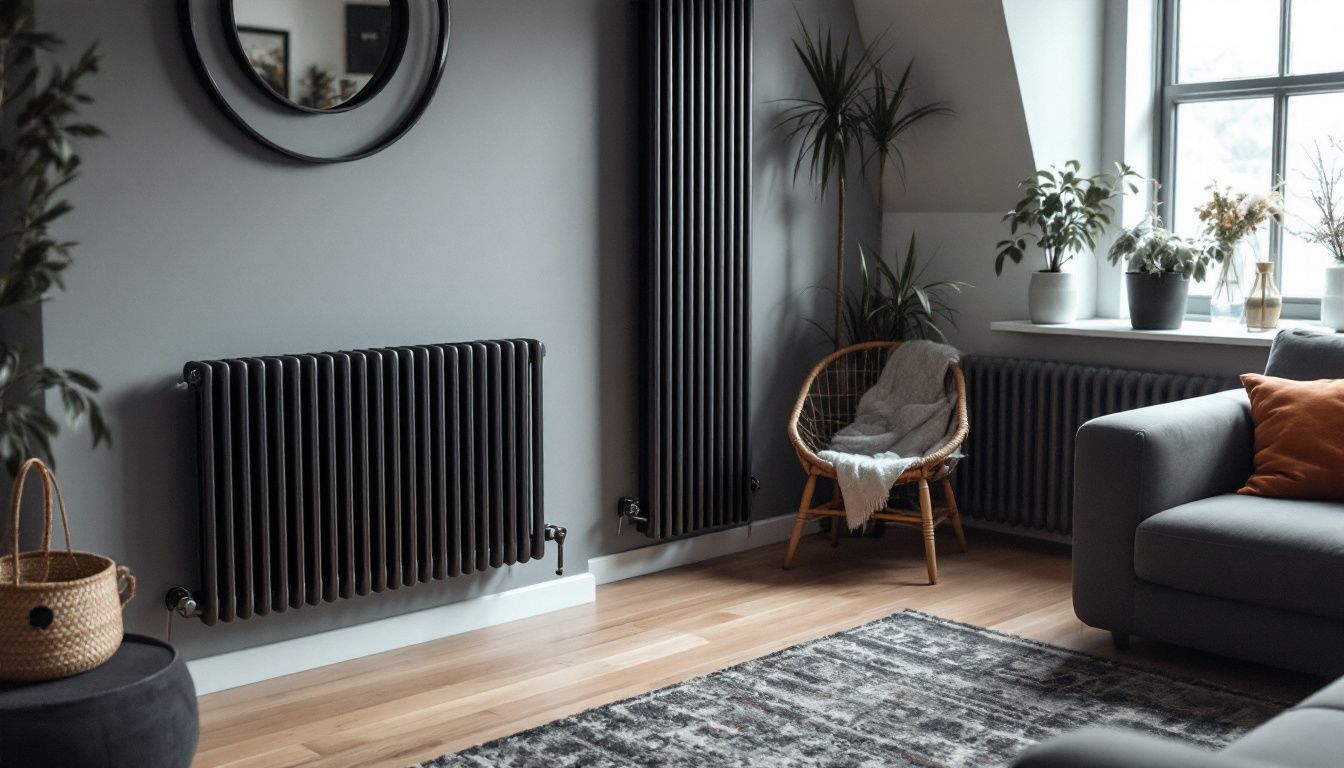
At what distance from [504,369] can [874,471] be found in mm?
1251

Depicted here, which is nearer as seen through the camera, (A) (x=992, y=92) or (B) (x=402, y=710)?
(B) (x=402, y=710)

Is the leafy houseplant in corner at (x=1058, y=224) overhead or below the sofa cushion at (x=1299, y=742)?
overhead

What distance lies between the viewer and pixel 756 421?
187 inches

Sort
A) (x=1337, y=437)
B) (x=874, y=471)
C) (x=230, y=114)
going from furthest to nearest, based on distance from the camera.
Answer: (x=874, y=471) → (x=1337, y=437) → (x=230, y=114)

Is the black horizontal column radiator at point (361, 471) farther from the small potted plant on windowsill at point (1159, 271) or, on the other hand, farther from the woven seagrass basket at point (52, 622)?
the small potted plant on windowsill at point (1159, 271)

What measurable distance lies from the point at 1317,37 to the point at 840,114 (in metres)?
1.60

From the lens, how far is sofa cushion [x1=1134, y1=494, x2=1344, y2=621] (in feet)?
10.2

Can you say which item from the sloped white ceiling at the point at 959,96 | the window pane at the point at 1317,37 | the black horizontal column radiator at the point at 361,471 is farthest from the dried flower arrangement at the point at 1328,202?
the black horizontal column radiator at the point at 361,471

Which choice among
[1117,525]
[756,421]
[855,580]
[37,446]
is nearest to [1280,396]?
[1117,525]

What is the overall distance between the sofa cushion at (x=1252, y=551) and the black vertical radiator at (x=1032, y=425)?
0.99 metres

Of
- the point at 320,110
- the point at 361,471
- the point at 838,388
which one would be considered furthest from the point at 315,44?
the point at 838,388

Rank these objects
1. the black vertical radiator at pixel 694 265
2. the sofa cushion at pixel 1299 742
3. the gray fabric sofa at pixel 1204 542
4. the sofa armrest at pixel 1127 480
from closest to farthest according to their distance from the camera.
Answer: the sofa cushion at pixel 1299 742 → the gray fabric sofa at pixel 1204 542 → the sofa armrest at pixel 1127 480 → the black vertical radiator at pixel 694 265

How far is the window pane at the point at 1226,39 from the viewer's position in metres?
4.58

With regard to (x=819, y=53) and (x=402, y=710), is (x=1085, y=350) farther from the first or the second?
(x=402, y=710)
